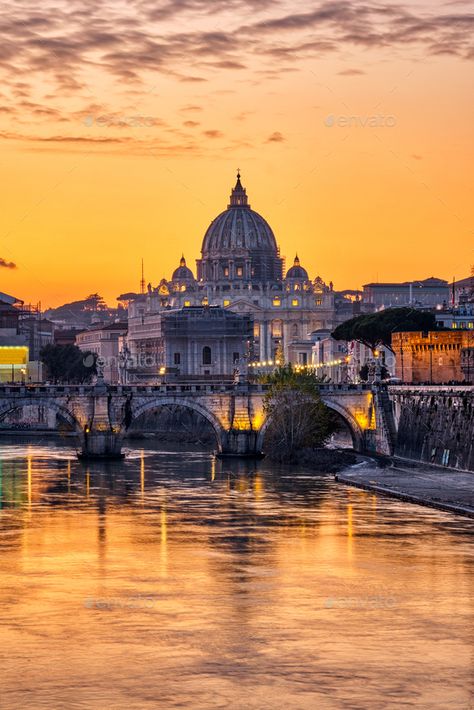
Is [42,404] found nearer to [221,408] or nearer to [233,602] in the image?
[221,408]

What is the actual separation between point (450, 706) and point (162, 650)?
8.15 metres

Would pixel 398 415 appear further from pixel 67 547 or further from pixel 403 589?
pixel 403 589

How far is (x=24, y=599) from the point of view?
45.9 metres

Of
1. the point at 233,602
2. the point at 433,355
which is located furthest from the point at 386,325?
the point at 233,602

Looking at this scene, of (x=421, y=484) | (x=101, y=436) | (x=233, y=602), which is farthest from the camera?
(x=101, y=436)

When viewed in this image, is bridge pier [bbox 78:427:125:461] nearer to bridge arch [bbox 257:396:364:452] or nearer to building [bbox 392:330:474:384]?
bridge arch [bbox 257:396:364:452]

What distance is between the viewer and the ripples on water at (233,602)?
117 feet

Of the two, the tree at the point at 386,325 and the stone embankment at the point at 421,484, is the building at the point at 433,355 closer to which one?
the tree at the point at 386,325

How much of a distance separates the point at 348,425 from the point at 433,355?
807 inches

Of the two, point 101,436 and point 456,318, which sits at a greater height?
point 456,318

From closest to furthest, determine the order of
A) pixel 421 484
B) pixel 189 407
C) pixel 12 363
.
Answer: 1. pixel 421 484
2. pixel 189 407
3. pixel 12 363

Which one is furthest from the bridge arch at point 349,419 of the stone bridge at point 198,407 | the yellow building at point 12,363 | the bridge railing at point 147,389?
the yellow building at point 12,363

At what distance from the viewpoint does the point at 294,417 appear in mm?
101500

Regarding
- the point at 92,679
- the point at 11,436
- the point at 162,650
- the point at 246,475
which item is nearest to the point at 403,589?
the point at 162,650
